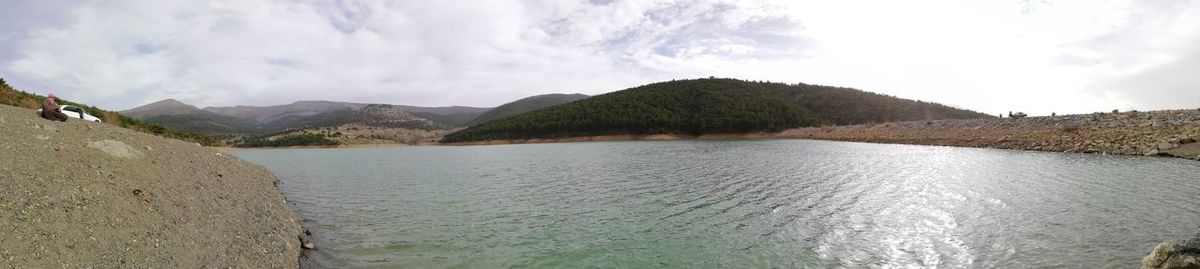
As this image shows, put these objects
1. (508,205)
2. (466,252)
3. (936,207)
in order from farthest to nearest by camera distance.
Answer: (508,205)
(936,207)
(466,252)

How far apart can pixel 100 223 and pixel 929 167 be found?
26.8 metres

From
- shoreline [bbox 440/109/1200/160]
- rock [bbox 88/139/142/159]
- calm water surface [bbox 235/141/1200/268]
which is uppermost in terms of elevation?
shoreline [bbox 440/109/1200/160]

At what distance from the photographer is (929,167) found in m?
22.9

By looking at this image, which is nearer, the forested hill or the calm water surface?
the calm water surface

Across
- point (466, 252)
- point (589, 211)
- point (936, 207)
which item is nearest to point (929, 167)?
point (936, 207)

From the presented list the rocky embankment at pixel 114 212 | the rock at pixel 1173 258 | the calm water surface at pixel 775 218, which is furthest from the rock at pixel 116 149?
the rock at pixel 1173 258

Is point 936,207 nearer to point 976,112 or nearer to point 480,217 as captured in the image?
point 480,217

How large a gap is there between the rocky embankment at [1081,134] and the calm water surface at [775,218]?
190 inches

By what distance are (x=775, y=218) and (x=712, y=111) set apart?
74966 millimetres

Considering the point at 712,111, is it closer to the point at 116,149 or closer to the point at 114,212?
the point at 116,149

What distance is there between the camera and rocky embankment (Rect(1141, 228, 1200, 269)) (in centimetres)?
670

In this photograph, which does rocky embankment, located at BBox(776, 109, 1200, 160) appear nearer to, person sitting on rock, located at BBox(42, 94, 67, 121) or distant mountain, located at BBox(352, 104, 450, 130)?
person sitting on rock, located at BBox(42, 94, 67, 121)

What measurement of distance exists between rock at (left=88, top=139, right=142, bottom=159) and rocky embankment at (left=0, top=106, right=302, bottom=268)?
0.03 m

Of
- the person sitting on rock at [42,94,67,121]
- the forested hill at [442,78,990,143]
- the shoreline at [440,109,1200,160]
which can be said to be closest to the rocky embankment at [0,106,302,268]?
the person sitting on rock at [42,94,67,121]
